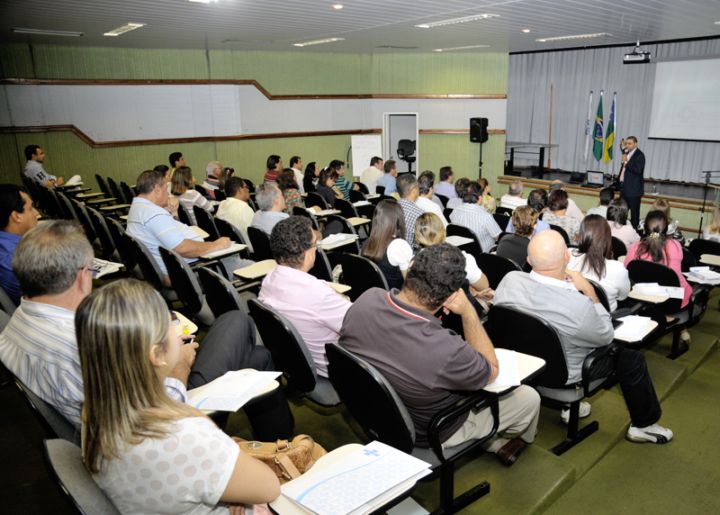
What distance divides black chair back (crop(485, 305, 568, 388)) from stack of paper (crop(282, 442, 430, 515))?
1130 millimetres

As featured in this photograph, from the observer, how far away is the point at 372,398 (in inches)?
80.3

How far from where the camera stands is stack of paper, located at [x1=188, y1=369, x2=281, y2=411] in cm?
183

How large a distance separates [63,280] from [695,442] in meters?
3.41

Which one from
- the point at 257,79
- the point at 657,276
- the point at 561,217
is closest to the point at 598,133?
the point at 257,79

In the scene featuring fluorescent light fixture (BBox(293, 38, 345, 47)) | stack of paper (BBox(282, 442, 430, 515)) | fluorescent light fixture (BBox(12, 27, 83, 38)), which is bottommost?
stack of paper (BBox(282, 442, 430, 515))

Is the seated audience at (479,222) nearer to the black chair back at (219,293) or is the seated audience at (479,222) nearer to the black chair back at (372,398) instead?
the black chair back at (219,293)

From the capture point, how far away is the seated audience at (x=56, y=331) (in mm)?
1797

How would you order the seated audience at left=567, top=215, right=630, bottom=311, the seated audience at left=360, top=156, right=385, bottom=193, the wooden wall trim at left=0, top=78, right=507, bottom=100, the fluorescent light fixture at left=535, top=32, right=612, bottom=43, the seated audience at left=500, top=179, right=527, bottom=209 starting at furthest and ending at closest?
the seated audience at left=360, top=156, right=385, bottom=193
the wooden wall trim at left=0, top=78, right=507, bottom=100
the fluorescent light fixture at left=535, top=32, right=612, bottom=43
the seated audience at left=500, top=179, right=527, bottom=209
the seated audience at left=567, top=215, right=630, bottom=311

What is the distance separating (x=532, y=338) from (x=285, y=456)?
4.64 feet

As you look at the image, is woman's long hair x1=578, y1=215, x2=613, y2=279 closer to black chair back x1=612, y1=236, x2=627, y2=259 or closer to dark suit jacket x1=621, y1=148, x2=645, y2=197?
black chair back x1=612, y1=236, x2=627, y2=259

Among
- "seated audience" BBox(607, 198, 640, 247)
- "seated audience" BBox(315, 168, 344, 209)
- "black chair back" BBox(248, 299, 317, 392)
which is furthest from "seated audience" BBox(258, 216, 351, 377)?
"seated audience" BBox(315, 168, 344, 209)

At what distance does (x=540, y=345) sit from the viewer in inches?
101

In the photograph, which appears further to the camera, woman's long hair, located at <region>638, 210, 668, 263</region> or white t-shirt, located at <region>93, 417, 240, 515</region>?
woman's long hair, located at <region>638, 210, 668, 263</region>

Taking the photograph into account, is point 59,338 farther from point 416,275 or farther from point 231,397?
point 416,275
